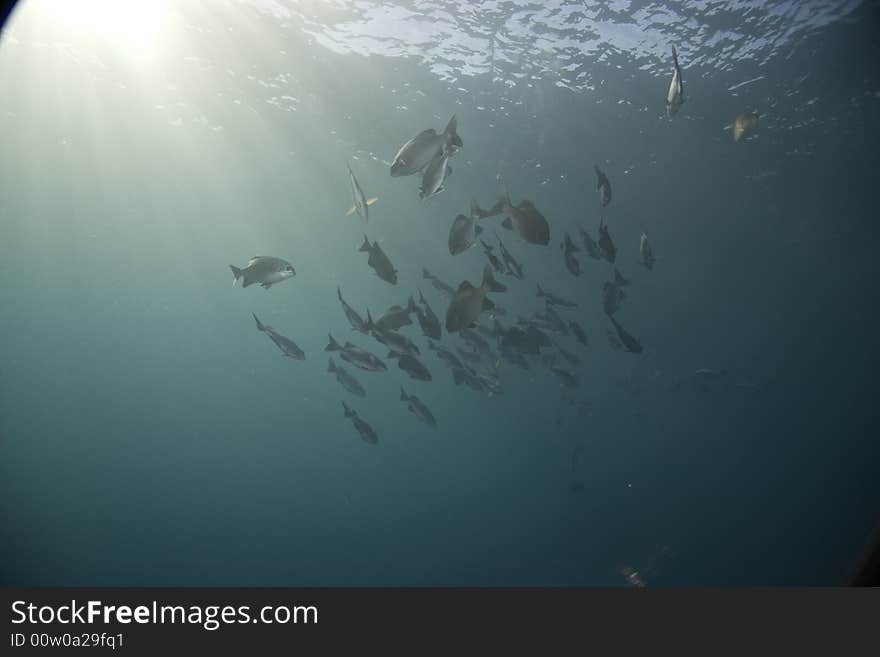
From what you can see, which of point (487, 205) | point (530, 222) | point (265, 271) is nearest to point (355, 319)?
point (265, 271)

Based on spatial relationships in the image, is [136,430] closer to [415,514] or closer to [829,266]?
[415,514]

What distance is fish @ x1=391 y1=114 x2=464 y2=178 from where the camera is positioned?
403 cm

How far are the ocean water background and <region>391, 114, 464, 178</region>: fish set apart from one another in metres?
10.4

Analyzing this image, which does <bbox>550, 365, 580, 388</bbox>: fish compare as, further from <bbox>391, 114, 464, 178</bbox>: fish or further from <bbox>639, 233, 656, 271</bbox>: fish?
<bbox>391, 114, 464, 178</bbox>: fish

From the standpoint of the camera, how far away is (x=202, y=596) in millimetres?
4270

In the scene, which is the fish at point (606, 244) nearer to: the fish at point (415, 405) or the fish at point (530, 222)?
the fish at point (530, 222)

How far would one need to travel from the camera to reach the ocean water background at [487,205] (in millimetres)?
13406

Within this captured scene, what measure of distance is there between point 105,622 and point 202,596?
0.82 meters

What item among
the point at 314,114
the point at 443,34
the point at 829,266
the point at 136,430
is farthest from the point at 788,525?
the point at 136,430

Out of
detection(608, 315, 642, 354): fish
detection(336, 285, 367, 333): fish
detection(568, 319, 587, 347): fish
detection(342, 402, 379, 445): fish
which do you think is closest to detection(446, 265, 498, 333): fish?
detection(336, 285, 367, 333): fish

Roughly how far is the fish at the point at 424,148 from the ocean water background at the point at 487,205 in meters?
10.4

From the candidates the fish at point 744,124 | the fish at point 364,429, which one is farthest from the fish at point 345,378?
the fish at point 744,124

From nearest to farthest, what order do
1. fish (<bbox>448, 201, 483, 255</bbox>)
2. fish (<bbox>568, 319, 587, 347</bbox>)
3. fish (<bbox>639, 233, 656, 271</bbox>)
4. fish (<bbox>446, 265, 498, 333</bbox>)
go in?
fish (<bbox>446, 265, 498, 333</bbox>)
fish (<bbox>448, 201, 483, 255</bbox>)
fish (<bbox>639, 233, 656, 271</bbox>)
fish (<bbox>568, 319, 587, 347</bbox>)

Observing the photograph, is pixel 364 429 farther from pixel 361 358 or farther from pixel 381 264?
pixel 381 264
